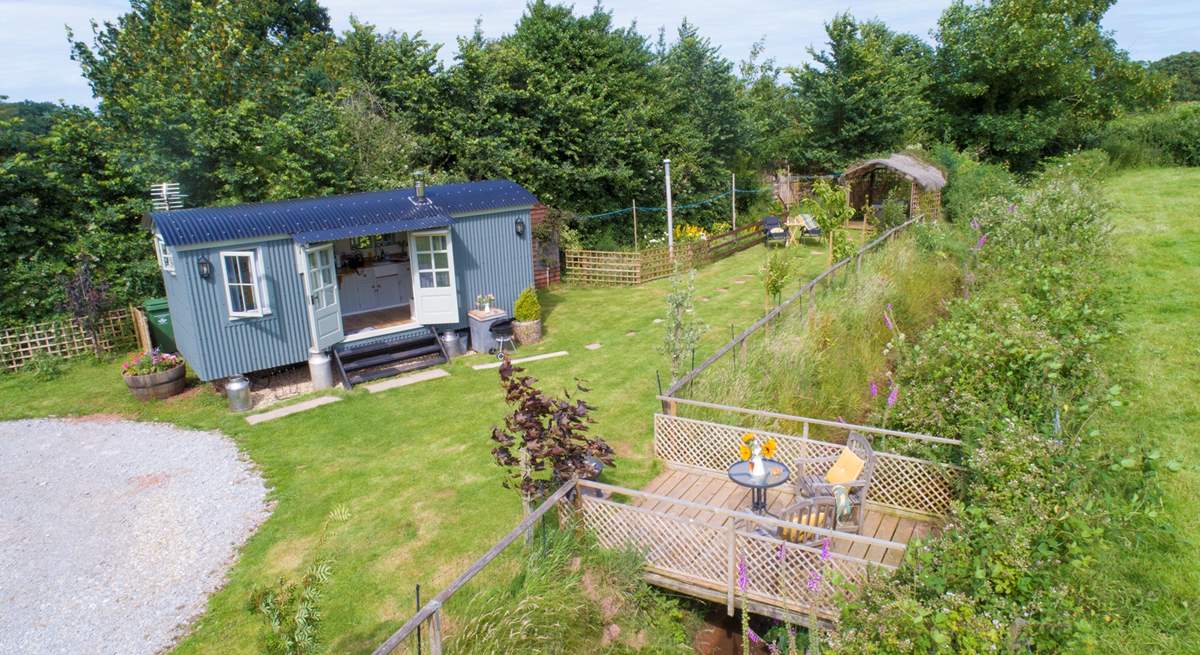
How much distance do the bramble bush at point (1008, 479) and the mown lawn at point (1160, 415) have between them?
564 mm

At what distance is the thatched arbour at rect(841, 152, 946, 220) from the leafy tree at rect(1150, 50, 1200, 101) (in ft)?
146

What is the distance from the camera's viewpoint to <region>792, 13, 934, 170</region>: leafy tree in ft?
88.7

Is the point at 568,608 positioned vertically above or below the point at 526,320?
below

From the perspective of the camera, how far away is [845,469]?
6316 mm

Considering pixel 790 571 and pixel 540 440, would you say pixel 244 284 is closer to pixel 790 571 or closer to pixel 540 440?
pixel 540 440

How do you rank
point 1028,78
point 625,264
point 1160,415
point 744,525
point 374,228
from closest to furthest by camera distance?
point 744,525
point 1160,415
point 374,228
point 625,264
point 1028,78

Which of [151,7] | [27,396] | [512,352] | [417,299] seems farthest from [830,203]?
[151,7]

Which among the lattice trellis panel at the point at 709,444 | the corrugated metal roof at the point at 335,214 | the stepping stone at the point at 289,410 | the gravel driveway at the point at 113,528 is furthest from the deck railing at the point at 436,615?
the corrugated metal roof at the point at 335,214

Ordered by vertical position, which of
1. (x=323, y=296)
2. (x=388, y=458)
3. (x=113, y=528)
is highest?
(x=323, y=296)

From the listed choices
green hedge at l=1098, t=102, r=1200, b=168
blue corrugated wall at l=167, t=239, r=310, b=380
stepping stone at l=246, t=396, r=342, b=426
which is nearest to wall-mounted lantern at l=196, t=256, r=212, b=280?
blue corrugated wall at l=167, t=239, r=310, b=380

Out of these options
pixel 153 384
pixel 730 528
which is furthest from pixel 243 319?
pixel 730 528

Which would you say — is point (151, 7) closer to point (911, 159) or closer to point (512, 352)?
point (512, 352)

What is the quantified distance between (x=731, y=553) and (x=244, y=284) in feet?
28.6

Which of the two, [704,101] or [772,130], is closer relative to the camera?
[704,101]
